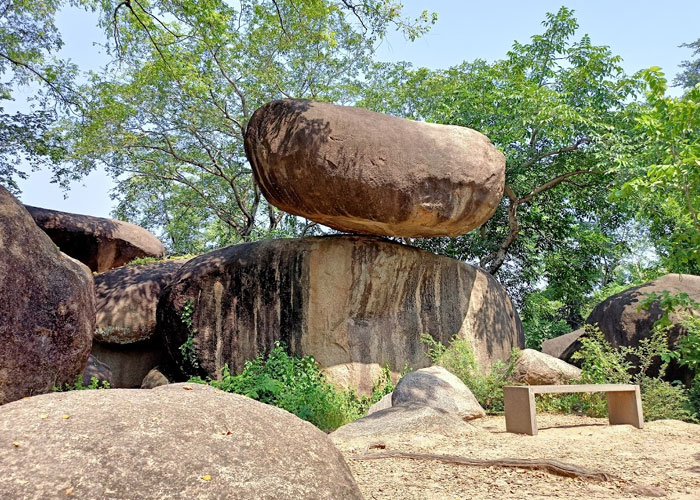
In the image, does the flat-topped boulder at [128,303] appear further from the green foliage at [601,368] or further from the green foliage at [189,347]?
the green foliage at [601,368]

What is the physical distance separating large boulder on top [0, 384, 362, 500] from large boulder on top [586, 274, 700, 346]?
8302mm

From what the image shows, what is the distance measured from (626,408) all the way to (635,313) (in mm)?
3159

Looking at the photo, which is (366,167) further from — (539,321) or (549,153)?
(539,321)

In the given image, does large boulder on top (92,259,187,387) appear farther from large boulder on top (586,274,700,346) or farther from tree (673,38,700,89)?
tree (673,38,700,89)

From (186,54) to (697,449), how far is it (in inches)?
555

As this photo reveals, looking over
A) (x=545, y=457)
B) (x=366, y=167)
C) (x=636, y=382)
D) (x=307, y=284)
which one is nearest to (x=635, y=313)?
(x=636, y=382)

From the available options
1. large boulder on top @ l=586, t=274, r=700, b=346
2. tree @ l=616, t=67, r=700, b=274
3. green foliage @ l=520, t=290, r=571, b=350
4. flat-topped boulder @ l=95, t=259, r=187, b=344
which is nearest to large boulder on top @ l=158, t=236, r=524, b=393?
flat-topped boulder @ l=95, t=259, r=187, b=344

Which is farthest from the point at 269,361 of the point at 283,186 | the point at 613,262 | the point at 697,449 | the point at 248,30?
the point at 613,262

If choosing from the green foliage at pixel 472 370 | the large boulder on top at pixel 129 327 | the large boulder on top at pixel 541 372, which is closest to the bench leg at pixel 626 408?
the large boulder on top at pixel 541 372

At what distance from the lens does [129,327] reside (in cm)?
1044

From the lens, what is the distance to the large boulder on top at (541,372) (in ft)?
29.4

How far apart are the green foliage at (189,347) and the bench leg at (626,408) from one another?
6.29 m

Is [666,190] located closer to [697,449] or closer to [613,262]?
[697,449]

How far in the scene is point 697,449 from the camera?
18.5ft
